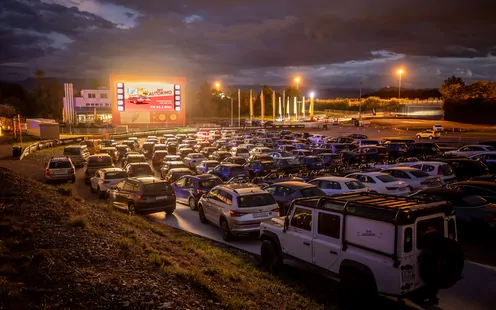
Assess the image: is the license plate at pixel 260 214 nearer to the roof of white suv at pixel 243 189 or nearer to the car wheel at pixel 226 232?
the roof of white suv at pixel 243 189

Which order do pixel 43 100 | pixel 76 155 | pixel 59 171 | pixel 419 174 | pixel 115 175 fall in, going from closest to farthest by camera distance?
pixel 419 174 → pixel 115 175 → pixel 59 171 → pixel 76 155 → pixel 43 100

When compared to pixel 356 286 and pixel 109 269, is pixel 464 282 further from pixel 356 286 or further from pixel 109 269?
pixel 109 269

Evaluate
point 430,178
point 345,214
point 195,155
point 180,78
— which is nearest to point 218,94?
point 180,78

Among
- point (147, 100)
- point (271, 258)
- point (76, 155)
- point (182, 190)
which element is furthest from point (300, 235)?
point (147, 100)

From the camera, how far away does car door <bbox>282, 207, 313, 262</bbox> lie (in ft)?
26.6

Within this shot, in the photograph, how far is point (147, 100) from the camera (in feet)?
245

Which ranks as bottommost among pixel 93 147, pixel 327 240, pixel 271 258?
Result: pixel 271 258

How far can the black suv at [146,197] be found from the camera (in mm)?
15086

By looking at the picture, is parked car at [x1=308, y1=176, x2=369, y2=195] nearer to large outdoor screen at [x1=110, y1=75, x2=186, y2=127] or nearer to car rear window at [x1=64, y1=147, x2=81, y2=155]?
car rear window at [x1=64, y1=147, x2=81, y2=155]

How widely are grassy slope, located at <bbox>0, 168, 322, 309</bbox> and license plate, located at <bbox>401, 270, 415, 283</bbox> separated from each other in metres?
1.85

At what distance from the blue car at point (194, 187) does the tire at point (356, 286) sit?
10.3m

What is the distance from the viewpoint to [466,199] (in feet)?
40.5

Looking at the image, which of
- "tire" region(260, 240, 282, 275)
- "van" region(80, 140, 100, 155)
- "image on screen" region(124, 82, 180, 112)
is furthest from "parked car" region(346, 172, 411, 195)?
"image on screen" region(124, 82, 180, 112)

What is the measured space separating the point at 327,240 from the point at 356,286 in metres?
1.02
